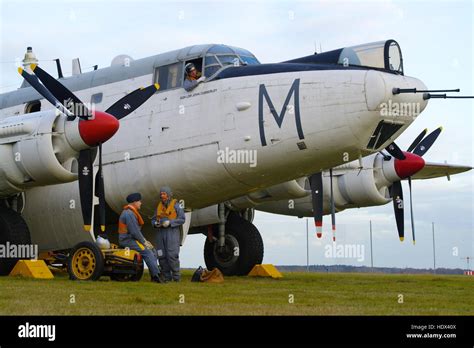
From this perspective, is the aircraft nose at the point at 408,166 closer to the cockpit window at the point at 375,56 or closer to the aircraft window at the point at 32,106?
the cockpit window at the point at 375,56

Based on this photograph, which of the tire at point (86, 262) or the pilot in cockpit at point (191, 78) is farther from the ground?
the pilot in cockpit at point (191, 78)

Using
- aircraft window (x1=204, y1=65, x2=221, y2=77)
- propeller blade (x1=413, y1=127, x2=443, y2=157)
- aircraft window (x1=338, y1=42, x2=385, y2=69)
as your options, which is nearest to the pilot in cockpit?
aircraft window (x1=204, y1=65, x2=221, y2=77)

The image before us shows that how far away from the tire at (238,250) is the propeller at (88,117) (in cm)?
454

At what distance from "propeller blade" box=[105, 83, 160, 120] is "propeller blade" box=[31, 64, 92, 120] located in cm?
84

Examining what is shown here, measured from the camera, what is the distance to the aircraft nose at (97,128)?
15.0 m

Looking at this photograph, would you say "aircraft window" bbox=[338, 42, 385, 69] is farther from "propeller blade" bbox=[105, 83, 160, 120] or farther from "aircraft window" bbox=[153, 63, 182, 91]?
"propeller blade" bbox=[105, 83, 160, 120]

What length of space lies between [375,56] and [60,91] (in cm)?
627

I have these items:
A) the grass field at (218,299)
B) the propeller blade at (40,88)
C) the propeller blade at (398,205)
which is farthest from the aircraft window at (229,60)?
the propeller blade at (398,205)

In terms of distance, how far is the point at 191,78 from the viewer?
17000mm

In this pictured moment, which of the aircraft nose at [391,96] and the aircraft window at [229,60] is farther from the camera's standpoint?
the aircraft window at [229,60]

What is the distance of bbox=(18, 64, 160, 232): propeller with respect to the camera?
15.1 metres

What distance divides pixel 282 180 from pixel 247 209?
465 centimetres

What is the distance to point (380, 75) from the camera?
577 inches
